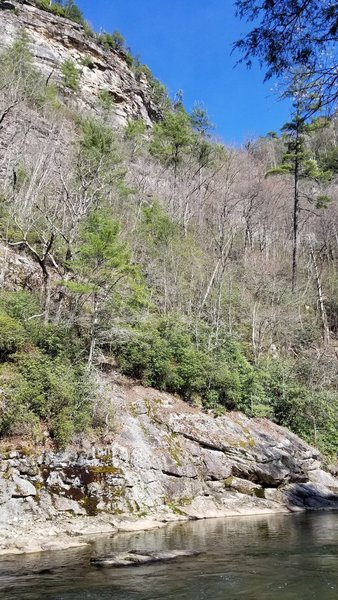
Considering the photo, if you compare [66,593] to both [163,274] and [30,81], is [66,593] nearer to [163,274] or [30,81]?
[163,274]

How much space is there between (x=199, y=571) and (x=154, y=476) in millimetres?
6196

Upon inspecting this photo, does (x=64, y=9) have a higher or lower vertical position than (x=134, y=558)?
higher

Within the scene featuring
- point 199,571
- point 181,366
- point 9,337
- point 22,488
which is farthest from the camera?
point 181,366

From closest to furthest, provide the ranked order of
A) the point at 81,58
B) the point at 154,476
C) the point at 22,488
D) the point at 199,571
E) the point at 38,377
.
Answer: the point at 199,571 < the point at 22,488 < the point at 38,377 < the point at 154,476 < the point at 81,58

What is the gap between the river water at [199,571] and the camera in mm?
7219

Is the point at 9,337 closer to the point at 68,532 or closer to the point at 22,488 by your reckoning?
the point at 22,488

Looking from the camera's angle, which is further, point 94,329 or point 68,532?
point 94,329

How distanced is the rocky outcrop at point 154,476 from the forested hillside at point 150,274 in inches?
38.2

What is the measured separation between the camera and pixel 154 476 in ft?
47.9

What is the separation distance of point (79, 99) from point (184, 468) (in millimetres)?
45622

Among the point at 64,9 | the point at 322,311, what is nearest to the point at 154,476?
the point at 322,311

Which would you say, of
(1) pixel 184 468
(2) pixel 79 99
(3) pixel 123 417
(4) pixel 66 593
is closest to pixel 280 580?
(4) pixel 66 593

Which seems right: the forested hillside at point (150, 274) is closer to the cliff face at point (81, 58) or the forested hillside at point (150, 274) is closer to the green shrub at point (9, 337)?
the green shrub at point (9, 337)

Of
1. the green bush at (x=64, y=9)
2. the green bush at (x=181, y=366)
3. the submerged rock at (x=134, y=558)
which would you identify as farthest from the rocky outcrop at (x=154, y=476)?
the green bush at (x=64, y=9)
